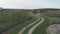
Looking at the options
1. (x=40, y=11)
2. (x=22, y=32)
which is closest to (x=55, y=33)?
(x=22, y=32)

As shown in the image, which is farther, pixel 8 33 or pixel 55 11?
pixel 55 11

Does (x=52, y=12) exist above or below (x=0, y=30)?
below

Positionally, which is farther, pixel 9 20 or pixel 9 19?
pixel 9 19

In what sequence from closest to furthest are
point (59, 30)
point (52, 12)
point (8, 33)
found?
1. point (8, 33)
2. point (59, 30)
3. point (52, 12)

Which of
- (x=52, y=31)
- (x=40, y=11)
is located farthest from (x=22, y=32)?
(x=40, y=11)

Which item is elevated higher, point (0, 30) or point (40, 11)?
point (0, 30)

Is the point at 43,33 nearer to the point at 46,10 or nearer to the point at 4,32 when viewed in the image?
the point at 4,32

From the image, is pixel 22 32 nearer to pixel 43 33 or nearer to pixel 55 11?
pixel 43 33

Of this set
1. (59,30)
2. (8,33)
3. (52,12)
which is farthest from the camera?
(52,12)
